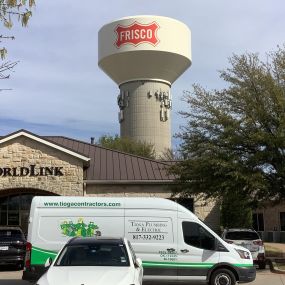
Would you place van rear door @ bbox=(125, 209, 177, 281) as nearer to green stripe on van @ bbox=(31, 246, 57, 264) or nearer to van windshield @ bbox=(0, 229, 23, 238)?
green stripe on van @ bbox=(31, 246, 57, 264)

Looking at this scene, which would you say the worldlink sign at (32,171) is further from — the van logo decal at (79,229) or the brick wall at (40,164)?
the van logo decal at (79,229)

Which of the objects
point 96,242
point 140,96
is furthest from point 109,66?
point 96,242

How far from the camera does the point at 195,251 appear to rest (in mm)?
13422

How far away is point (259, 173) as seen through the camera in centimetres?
2011

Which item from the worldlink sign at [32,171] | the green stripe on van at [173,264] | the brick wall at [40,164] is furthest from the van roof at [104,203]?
the worldlink sign at [32,171]

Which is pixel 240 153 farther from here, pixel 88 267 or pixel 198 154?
pixel 88 267

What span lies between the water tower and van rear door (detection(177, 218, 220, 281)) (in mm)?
50741

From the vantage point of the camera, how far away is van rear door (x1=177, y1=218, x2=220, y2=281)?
526 inches

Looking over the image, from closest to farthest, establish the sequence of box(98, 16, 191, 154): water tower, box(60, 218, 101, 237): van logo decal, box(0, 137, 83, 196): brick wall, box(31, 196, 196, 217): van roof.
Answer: box(60, 218, 101, 237): van logo decal → box(31, 196, 196, 217): van roof → box(0, 137, 83, 196): brick wall → box(98, 16, 191, 154): water tower

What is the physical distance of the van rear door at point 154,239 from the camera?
527 inches

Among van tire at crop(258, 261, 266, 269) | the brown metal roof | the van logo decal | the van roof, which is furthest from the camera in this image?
the brown metal roof

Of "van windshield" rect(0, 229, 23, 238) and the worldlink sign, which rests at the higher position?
the worldlink sign

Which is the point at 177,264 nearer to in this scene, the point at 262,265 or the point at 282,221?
the point at 262,265

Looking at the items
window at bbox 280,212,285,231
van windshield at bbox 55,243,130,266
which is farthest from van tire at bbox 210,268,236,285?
window at bbox 280,212,285,231
